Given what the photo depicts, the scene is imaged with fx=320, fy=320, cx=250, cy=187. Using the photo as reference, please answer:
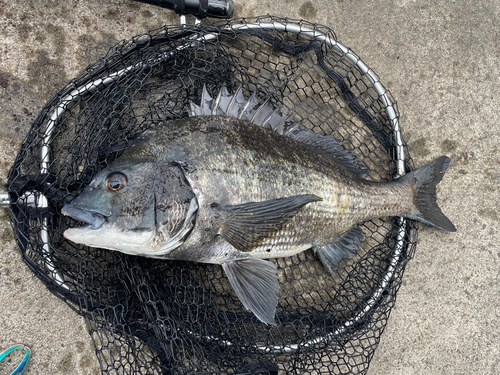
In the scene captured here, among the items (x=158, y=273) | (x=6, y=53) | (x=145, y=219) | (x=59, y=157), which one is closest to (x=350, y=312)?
(x=158, y=273)

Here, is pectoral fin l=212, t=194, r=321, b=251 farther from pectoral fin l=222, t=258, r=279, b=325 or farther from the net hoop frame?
the net hoop frame

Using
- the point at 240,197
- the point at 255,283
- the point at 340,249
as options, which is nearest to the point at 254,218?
the point at 240,197

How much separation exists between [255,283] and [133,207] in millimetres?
780

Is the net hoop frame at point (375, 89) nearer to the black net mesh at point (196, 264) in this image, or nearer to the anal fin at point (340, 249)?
the black net mesh at point (196, 264)

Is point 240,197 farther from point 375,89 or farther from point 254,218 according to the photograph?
point 375,89

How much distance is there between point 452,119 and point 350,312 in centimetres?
165

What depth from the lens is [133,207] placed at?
1466mm

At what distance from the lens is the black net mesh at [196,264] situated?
1808 mm

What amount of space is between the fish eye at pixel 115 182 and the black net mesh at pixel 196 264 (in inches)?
14.6

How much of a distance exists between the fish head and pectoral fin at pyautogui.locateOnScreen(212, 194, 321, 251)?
217 millimetres

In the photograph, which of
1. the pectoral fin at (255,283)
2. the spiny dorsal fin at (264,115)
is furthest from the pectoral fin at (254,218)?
the spiny dorsal fin at (264,115)

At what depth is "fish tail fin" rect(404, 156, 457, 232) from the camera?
208 cm

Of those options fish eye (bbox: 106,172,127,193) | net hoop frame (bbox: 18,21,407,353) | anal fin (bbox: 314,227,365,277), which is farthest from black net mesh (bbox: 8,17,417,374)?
fish eye (bbox: 106,172,127,193)

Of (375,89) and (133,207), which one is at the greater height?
(375,89)
